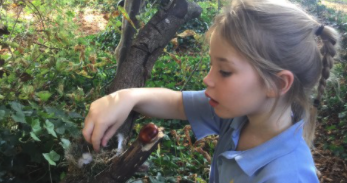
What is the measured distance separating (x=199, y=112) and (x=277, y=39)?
0.55 m

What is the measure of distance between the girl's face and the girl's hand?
0.37m

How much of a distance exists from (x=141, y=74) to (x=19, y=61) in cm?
72

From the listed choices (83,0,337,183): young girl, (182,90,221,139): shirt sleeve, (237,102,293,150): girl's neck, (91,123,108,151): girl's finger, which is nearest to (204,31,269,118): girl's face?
(83,0,337,183): young girl

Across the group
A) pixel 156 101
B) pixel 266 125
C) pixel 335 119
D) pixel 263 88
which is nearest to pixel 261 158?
pixel 266 125

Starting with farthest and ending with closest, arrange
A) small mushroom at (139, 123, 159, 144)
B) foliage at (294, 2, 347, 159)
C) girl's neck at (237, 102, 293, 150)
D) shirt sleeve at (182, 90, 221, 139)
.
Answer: foliage at (294, 2, 347, 159), shirt sleeve at (182, 90, 221, 139), girl's neck at (237, 102, 293, 150), small mushroom at (139, 123, 159, 144)

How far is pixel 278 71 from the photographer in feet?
4.36

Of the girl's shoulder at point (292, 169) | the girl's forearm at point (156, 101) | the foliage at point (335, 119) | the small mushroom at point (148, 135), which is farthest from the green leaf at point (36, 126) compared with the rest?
the foliage at point (335, 119)

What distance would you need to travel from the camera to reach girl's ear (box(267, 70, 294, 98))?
4.38 ft

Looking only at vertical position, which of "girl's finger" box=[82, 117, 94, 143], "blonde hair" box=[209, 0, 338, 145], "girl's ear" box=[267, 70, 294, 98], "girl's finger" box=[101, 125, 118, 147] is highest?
"blonde hair" box=[209, 0, 338, 145]

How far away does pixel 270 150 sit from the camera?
4.44 ft

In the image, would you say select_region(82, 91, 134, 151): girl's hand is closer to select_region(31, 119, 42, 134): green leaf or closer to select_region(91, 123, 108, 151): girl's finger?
select_region(91, 123, 108, 151): girl's finger

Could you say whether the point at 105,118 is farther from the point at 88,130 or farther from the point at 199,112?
the point at 199,112

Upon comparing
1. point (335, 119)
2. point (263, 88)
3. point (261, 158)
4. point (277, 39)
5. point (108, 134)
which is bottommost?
point (335, 119)

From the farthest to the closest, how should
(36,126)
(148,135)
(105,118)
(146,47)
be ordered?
1. (146,47)
2. (36,126)
3. (105,118)
4. (148,135)
